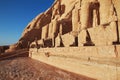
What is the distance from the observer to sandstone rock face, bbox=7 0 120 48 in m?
12.5

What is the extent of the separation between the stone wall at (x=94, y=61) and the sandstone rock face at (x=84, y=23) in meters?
1.71

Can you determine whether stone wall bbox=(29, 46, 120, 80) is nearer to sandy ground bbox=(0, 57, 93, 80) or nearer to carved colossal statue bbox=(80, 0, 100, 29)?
sandy ground bbox=(0, 57, 93, 80)

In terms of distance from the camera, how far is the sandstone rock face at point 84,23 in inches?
493

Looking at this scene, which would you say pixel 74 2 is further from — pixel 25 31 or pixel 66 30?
pixel 25 31

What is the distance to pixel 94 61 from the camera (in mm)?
9391

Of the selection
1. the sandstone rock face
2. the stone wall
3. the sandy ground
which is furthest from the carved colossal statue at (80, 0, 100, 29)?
the sandy ground

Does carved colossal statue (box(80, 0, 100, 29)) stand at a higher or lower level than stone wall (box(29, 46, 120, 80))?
higher

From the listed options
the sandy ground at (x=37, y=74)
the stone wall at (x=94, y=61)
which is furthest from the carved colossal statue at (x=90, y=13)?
the sandy ground at (x=37, y=74)

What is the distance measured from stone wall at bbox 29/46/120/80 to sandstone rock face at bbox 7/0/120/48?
1.71 metres

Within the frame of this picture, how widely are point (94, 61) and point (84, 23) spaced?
1028 cm

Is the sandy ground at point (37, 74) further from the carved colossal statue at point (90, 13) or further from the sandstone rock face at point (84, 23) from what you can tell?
the carved colossal statue at point (90, 13)

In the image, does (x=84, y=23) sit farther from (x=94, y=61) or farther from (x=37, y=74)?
(x=94, y=61)

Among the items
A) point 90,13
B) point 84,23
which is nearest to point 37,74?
point 84,23

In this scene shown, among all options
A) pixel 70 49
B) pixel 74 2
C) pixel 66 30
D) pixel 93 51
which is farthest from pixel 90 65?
pixel 74 2
